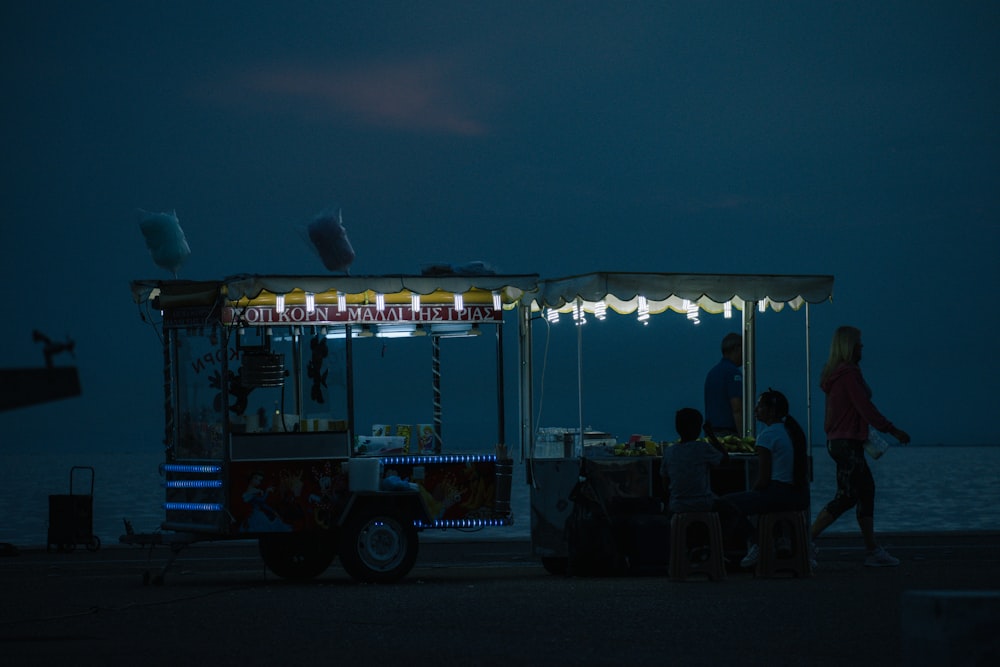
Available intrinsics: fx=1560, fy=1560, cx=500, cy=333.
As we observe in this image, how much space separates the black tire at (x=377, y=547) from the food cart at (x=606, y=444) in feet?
4.84

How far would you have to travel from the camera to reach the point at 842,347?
1561 cm

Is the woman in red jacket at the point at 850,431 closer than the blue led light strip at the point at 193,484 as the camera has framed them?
No

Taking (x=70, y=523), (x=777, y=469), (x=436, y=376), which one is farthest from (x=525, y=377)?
(x=70, y=523)

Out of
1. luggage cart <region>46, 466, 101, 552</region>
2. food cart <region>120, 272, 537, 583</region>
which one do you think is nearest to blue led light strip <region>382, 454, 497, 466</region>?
food cart <region>120, 272, 537, 583</region>

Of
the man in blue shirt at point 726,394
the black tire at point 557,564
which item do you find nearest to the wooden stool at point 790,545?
the man in blue shirt at point 726,394

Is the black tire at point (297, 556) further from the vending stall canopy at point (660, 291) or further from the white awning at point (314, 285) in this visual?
the white awning at point (314, 285)

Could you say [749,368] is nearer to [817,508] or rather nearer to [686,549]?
[686,549]

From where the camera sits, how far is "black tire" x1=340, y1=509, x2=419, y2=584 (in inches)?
586

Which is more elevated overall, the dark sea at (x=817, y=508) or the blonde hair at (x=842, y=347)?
the blonde hair at (x=842, y=347)

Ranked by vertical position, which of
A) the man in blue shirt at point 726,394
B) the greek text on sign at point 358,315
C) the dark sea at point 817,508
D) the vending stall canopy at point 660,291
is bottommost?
the dark sea at point 817,508

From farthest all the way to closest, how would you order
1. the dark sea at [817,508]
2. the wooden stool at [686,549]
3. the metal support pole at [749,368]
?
1. the dark sea at [817,508]
2. the metal support pole at [749,368]
3. the wooden stool at [686,549]

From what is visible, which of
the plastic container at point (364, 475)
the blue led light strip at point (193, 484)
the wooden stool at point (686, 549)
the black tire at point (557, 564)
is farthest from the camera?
the black tire at point (557, 564)

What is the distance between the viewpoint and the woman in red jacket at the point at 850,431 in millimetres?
15188

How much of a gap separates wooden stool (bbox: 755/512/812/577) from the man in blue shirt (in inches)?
69.4
